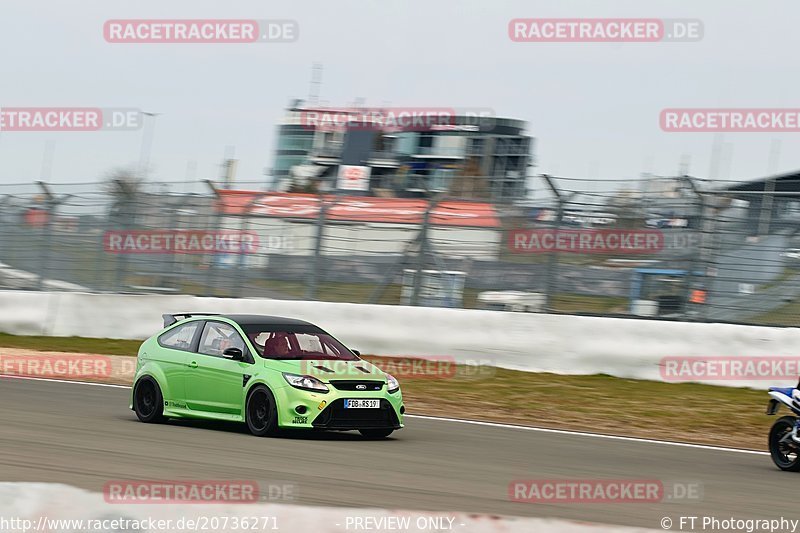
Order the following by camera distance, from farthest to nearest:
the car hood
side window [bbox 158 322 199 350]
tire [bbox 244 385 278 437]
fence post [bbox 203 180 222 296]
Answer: fence post [bbox 203 180 222 296]
side window [bbox 158 322 199 350]
the car hood
tire [bbox 244 385 278 437]

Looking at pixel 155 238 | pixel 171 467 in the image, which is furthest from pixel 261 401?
pixel 155 238

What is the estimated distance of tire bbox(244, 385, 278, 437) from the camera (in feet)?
36.8

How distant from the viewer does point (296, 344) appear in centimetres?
1205

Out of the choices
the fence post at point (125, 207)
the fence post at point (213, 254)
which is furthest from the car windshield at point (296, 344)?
the fence post at point (125, 207)

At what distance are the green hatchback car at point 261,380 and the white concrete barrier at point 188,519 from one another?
15.8 feet

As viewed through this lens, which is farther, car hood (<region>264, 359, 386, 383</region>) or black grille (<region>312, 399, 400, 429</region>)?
car hood (<region>264, 359, 386, 383</region>)

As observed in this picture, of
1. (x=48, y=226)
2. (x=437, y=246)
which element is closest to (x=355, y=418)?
(x=437, y=246)

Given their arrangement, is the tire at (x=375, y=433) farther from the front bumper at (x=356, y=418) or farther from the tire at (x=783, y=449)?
the tire at (x=783, y=449)

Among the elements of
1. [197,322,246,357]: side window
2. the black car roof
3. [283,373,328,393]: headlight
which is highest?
the black car roof

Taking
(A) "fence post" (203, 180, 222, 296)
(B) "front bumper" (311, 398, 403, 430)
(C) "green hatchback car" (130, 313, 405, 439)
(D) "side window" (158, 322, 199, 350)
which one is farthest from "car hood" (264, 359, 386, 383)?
(A) "fence post" (203, 180, 222, 296)

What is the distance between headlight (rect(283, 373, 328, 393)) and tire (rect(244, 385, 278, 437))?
0.76 feet

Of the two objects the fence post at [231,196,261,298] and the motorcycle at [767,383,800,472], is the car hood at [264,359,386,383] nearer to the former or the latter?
the motorcycle at [767,383,800,472]

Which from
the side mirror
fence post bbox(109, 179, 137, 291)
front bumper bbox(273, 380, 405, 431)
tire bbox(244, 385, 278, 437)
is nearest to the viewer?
front bumper bbox(273, 380, 405, 431)

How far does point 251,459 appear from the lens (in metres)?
Answer: 9.51
